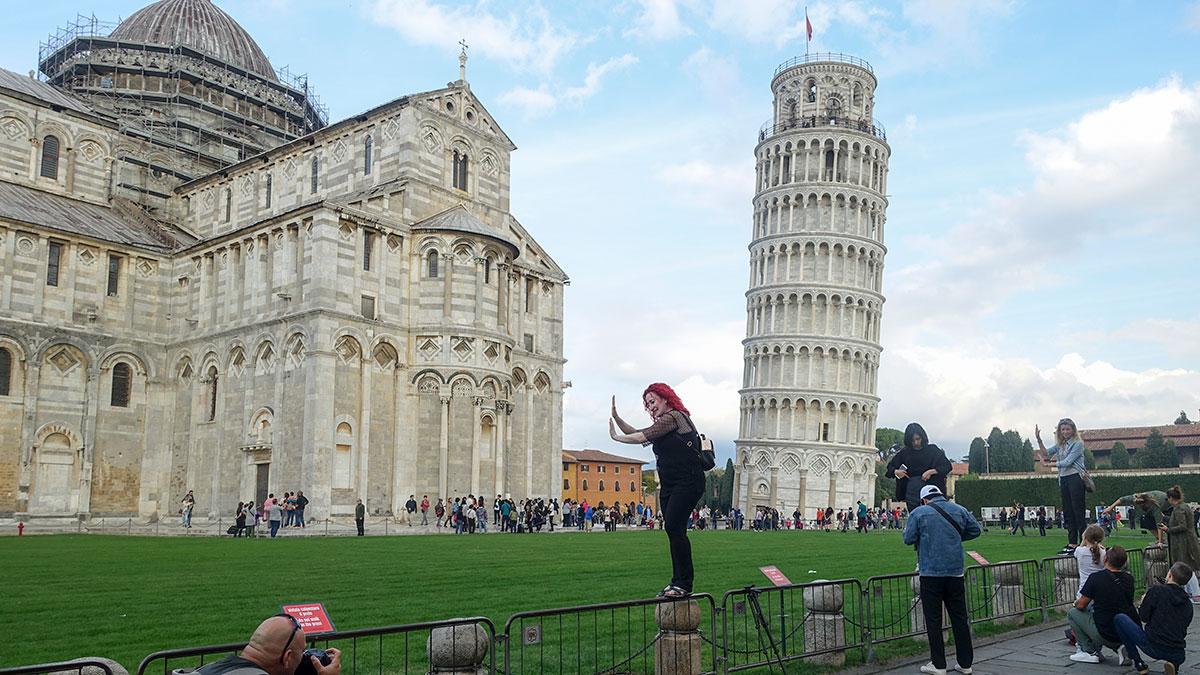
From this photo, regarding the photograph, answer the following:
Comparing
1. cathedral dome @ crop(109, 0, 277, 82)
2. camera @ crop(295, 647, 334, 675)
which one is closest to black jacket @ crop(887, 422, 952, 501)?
camera @ crop(295, 647, 334, 675)

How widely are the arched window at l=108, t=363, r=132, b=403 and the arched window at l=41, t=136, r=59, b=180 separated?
33.2 feet

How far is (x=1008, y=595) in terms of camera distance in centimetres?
1366

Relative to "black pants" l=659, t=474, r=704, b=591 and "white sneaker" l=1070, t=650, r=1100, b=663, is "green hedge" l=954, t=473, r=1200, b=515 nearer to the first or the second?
"white sneaker" l=1070, t=650, r=1100, b=663

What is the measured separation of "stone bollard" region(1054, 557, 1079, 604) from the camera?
15008mm

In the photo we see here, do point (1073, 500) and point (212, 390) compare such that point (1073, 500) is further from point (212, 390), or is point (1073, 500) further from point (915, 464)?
point (212, 390)

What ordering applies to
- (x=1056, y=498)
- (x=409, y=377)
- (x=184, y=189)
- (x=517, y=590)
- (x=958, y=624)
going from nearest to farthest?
(x=958, y=624)
(x=517, y=590)
(x=409, y=377)
(x=184, y=189)
(x=1056, y=498)

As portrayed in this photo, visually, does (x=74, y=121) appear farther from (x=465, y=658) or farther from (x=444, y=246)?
(x=465, y=658)

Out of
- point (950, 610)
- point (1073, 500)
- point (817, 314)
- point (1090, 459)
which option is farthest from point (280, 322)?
point (1090, 459)

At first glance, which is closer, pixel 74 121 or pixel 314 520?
pixel 314 520

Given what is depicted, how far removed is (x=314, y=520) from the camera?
37000 millimetres

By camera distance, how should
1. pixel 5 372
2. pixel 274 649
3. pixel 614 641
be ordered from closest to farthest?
pixel 274 649 → pixel 614 641 → pixel 5 372

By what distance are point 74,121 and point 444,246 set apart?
20.7 meters

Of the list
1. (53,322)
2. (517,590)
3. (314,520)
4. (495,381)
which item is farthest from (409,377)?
(517,590)

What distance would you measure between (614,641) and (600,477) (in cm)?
9945
